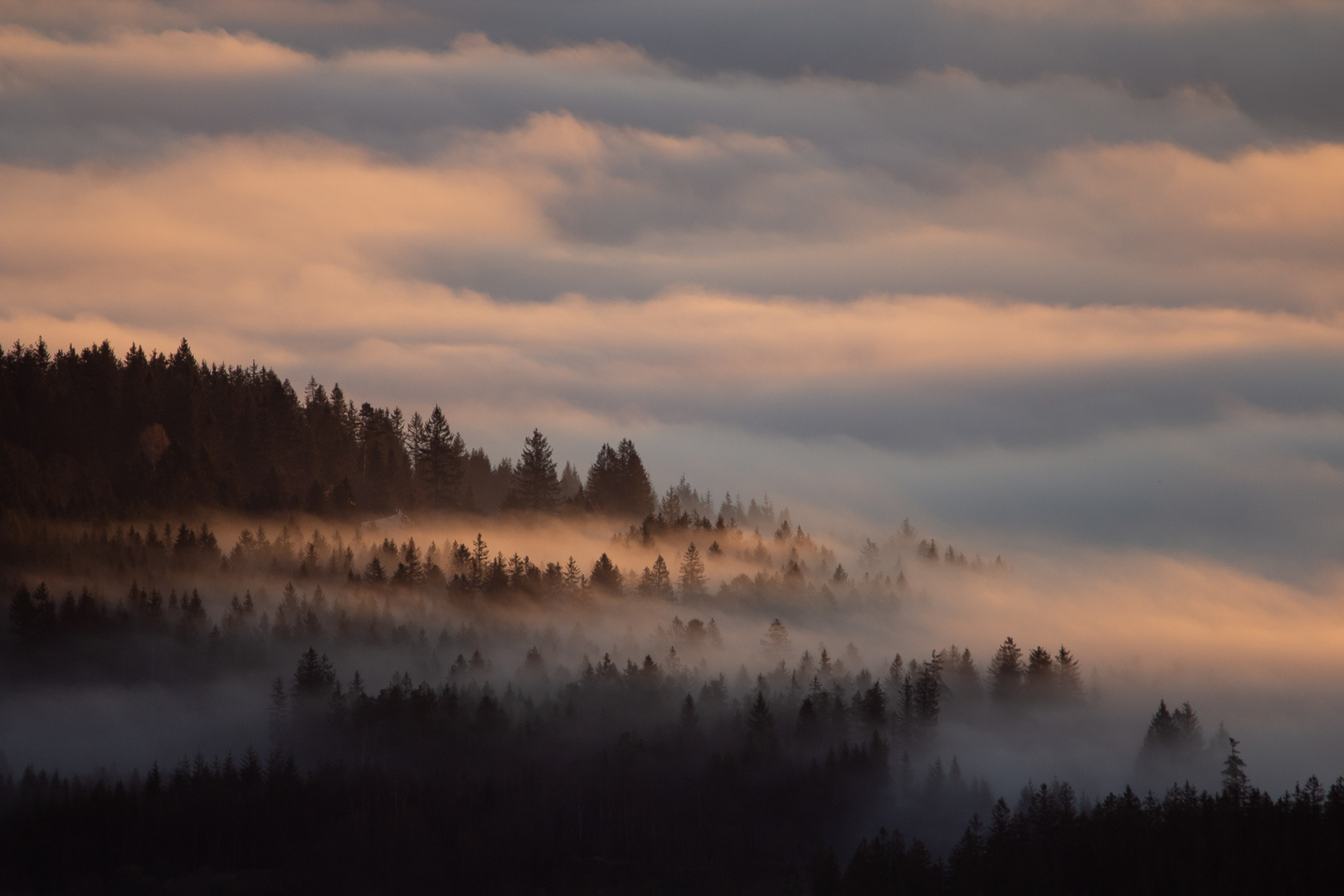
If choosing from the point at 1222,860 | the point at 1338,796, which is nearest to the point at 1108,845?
the point at 1222,860

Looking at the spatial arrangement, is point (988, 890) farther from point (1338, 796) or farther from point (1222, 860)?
point (1338, 796)

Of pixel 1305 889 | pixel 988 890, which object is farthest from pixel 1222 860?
pixel 988 890

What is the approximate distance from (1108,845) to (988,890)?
1612cm

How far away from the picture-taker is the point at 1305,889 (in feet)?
603

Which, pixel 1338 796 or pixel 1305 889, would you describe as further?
pixel 1338 796

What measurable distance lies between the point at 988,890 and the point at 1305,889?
36.7 meters

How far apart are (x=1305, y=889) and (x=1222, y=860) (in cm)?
1014

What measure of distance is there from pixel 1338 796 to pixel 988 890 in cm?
4476

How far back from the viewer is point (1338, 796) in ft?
646

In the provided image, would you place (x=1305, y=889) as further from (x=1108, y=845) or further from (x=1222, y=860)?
(x=1108, y=845)

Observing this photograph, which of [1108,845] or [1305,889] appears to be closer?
[1305,889]

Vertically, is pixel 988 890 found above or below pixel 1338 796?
below

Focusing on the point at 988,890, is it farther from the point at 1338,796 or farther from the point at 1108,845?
the point at 1338,796

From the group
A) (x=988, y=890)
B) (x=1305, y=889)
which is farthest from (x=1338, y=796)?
(x=988, y=890)
